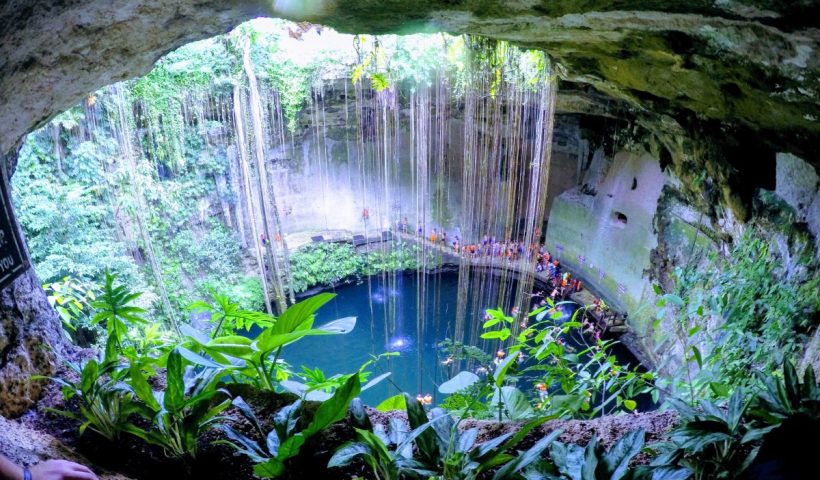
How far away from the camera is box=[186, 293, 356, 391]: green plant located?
50.0 inches

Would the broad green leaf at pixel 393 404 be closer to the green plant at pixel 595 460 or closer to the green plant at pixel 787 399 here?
the green plant at pixel 595 460

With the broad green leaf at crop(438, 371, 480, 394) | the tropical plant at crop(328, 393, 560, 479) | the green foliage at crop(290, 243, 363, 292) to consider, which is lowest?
the green foliage at crop(290, 243, 363, 292)

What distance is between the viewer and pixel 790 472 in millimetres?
811

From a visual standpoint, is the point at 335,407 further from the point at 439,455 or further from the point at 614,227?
the point at 614,227

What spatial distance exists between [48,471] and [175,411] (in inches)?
11.4

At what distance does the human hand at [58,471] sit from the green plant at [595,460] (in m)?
0.95

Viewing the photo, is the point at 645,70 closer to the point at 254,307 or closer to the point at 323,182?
the point at 254,307

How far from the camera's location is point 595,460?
1.02 meters

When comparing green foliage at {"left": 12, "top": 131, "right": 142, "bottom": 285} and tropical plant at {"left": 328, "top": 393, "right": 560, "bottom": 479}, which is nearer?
tropical plant at {"left": 328, "top": 393, "right": 560, "bottom": 479}

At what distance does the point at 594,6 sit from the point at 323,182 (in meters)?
7.93

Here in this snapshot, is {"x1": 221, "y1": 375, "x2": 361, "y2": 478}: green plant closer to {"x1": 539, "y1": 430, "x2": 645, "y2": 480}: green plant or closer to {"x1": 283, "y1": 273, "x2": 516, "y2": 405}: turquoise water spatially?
{"x1": 539, "y1": 430, "x2": 645, "y2": 480}: green plant

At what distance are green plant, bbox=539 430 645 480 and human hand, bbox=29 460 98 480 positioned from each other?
0.95m

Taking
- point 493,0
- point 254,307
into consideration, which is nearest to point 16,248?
point 493,0

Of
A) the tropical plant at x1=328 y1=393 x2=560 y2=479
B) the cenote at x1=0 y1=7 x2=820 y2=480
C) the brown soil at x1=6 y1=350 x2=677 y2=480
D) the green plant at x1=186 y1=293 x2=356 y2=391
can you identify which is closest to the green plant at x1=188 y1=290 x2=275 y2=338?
the cenote at x1=0 y1=7 x2=820 y2=480
